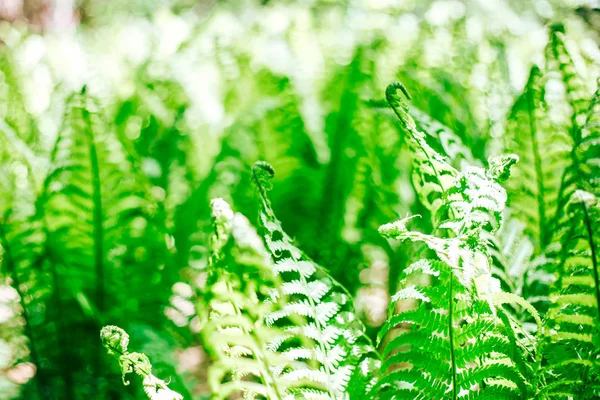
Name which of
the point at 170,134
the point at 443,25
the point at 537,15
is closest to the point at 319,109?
the point at 170,134

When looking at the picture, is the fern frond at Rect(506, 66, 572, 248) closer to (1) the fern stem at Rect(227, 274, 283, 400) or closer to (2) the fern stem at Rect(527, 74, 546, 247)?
(2) the fern stem at Rect(527, 74, 546, 247)

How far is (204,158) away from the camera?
3.18 feet

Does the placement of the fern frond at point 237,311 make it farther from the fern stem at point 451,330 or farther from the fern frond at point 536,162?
the fern frond at point 536,162

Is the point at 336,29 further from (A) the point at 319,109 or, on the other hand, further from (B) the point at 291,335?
(B) the point at 291,335

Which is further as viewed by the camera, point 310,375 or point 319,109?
point 319,109

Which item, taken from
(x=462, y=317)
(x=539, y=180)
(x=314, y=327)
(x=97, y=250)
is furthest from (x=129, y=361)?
(x=539, y=180)

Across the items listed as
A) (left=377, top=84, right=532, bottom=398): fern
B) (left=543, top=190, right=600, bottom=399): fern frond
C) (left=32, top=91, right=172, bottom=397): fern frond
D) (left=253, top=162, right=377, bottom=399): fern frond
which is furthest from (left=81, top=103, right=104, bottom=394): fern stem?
(left=543, top=190, right=600, bottom=399): fern frond

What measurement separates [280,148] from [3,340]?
62 centimetres

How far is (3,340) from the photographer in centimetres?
88

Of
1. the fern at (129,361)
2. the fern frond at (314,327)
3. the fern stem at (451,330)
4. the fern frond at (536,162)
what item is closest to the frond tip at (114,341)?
the fern at (129,361)

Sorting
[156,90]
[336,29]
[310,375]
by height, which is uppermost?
[336,29]

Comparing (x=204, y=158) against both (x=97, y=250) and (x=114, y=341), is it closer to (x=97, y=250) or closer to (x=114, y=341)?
(x=97, y=250)

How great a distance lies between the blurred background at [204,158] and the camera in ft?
2.75

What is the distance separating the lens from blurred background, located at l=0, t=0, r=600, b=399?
838mm
